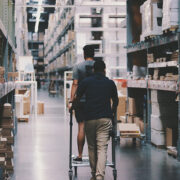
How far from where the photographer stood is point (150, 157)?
20.2ft

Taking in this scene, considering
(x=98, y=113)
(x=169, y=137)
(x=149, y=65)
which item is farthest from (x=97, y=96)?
(x=149, y=65)

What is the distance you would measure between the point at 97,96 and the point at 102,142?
51 centimetres

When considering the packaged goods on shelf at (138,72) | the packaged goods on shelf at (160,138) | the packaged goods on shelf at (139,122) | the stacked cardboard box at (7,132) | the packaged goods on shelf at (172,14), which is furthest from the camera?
the packaged goods on shelf at (138,72)

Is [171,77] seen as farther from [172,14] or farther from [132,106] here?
[132,106]

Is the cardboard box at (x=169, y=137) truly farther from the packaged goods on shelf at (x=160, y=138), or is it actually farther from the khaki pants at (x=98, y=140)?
the khaki pants at (x=98, y=140)

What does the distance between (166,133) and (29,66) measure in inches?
326

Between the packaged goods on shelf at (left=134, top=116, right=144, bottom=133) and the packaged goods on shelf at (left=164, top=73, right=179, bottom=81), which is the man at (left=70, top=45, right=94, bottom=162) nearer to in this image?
the packaged goods on shelf at (left=164, top=73, right=179, bottom=81)

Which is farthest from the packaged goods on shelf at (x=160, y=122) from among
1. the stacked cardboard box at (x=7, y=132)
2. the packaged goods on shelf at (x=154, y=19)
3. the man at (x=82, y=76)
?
the stacked cardboard box at (x=7, y=132)

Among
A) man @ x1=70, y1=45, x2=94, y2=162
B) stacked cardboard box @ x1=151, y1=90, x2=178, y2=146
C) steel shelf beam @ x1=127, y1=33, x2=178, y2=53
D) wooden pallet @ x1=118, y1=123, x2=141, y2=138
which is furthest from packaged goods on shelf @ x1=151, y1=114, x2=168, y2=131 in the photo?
man @ x1=70, y1=45, x2=94, y2=162

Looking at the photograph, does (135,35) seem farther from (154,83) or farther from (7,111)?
(7,111)

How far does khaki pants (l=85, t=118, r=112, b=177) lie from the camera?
4.25 m

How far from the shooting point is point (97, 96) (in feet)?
14.0

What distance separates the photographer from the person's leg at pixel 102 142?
4219mm

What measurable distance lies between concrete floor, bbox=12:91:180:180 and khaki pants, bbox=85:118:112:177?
0.64m
